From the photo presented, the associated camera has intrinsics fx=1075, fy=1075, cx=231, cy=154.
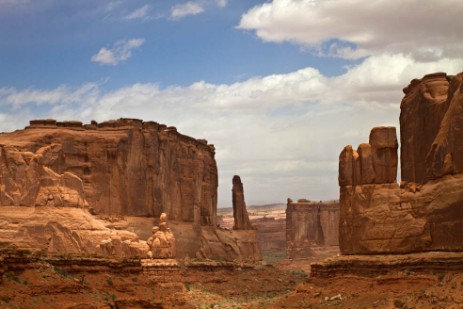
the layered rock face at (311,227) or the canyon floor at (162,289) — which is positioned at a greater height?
the layered rock face at (311,227)

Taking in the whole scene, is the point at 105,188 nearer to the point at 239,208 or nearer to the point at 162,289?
the point at 162,289

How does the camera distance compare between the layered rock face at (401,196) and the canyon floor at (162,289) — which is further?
the layered rock face at (401,196)

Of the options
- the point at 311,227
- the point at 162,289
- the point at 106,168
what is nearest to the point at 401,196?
the point at 162,289

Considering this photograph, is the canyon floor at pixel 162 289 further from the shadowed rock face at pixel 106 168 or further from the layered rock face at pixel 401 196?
the shadowed rock face at pixel 106 168

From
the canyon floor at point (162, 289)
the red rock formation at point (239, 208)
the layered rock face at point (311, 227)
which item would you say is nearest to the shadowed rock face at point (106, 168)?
the red rock formation at point (239, 208)

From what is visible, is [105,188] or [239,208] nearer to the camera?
[105,188]

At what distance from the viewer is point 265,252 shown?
570 ft

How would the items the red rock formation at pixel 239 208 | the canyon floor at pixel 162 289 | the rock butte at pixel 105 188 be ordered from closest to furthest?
the canyon floor at pixel 162 289, the rock butte at pixel 105 188, the red rock formation at pixel 239 208

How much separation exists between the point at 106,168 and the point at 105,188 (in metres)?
1.61

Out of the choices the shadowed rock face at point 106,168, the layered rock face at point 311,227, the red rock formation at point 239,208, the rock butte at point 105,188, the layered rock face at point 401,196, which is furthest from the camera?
the layered rock face at point 311,227

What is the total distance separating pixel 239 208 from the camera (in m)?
117

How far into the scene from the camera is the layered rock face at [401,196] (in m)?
50.9

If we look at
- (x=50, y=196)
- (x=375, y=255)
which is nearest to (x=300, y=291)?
(x=375, y=255)

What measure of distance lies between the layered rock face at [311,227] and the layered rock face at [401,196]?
85.9 m
